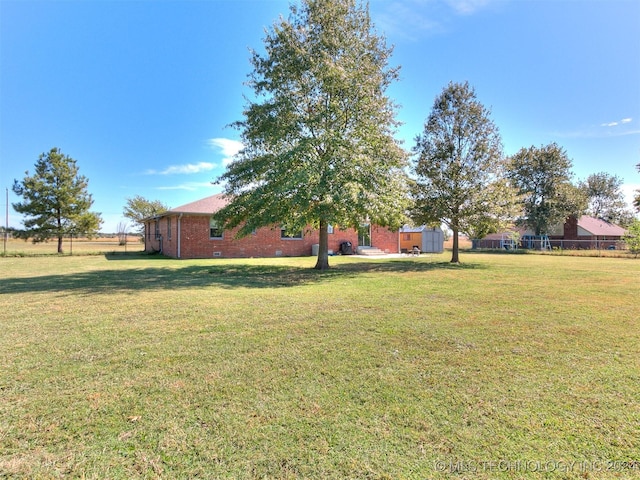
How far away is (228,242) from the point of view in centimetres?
1992

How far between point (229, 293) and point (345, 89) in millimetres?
8093

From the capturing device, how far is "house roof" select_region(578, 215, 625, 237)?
41312 millimetres

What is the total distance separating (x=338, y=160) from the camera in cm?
1064

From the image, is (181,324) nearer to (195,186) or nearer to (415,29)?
(415,29)

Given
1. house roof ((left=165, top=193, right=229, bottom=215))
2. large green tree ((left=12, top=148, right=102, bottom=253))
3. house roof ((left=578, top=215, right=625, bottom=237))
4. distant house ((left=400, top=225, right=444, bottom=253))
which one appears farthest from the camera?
house roof ((left=578, top=215, right=625, bottom=237))

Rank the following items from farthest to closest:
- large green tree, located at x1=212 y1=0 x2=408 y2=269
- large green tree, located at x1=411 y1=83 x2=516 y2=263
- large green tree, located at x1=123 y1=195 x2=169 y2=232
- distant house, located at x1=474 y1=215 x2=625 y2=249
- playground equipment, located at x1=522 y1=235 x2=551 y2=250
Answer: large green tree, located at x1=123 y1=195 x2=169 y2=232
distant house, located at x1=474 y1=215 x2=625 y2=249
playground equipment, located at x1=522 y1=235 x2=551 y2=250
large green tree, located at x1=411 y1=83 x2=516 y2=263
large green tree, located at x1=212 y1=0 x2=408 y2=269

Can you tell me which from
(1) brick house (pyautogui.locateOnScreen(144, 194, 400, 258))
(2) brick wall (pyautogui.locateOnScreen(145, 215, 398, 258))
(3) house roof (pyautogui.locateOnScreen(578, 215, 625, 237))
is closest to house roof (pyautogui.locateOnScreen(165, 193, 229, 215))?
(1) brick house (pyautogui.locateOnScreen(144, 194, 400, 258))

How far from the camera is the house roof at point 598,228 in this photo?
41312 millimetres

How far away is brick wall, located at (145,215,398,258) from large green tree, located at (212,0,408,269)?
611cm

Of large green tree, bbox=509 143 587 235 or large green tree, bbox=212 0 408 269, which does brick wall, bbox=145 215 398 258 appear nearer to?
large green tree, bbox=212 0 408 269

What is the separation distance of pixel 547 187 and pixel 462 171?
28.0 meters

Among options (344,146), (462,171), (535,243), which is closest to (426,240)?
(462,171)

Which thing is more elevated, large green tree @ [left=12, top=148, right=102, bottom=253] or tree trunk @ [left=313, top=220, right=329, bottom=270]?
large green tree @ [left=12, top=148, right=102, bottom=253]

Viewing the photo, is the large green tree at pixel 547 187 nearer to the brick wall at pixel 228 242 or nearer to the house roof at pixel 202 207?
the brick wall at pixel 228 242
